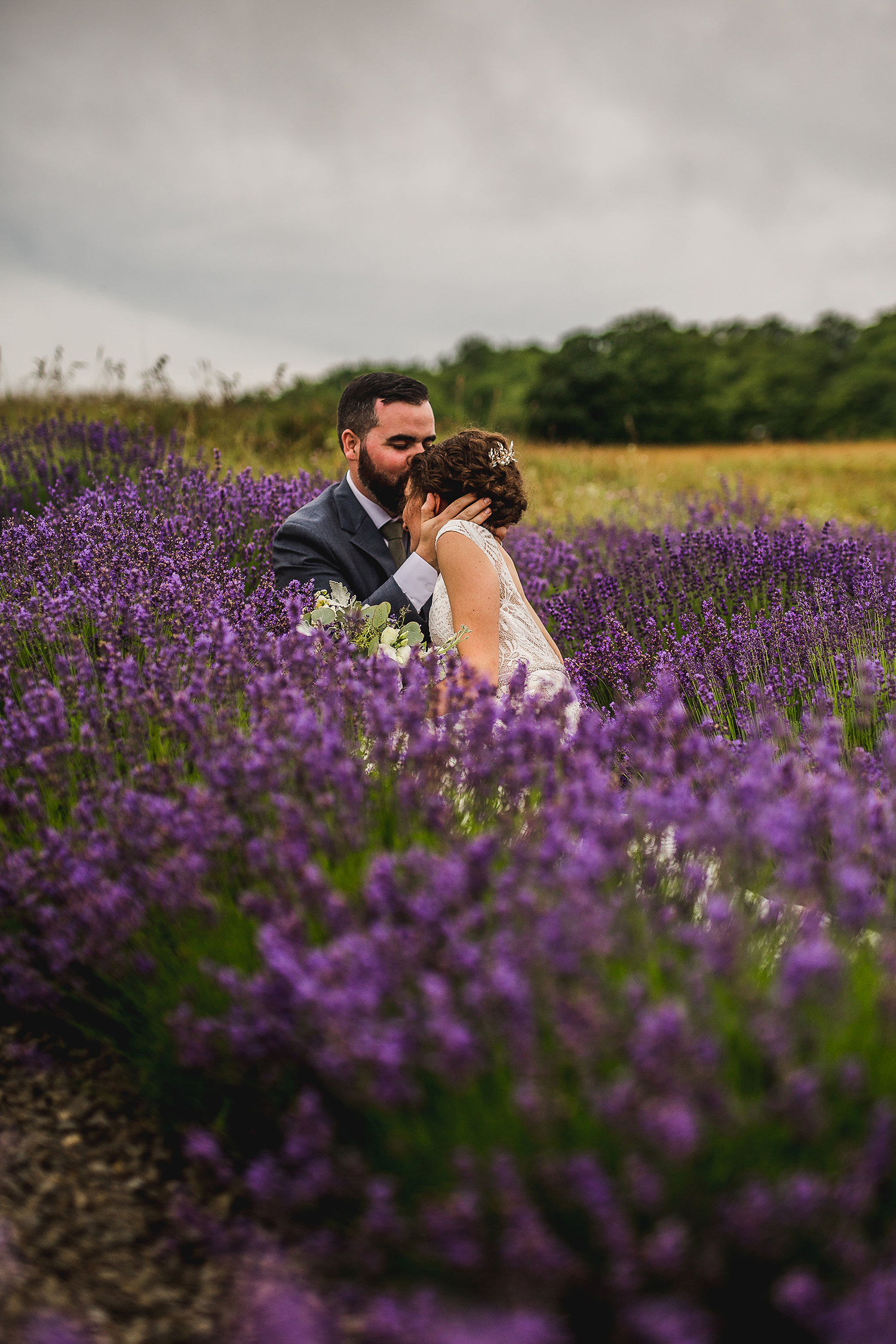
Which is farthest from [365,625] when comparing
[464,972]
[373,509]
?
[464,972]

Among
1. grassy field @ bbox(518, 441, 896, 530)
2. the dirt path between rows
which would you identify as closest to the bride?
the dirt path between rows

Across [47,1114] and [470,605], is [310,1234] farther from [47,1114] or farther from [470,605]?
[470,605]

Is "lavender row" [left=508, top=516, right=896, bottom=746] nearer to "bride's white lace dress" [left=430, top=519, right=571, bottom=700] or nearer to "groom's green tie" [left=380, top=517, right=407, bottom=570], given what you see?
"bride's white lace dress" [left=430, top=519, right=571, bottom=700]

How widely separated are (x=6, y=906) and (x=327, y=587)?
190 cm

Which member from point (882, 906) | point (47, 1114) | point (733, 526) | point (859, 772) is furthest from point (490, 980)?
point (733, 526)

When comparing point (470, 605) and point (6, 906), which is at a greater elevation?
point (470, 605)

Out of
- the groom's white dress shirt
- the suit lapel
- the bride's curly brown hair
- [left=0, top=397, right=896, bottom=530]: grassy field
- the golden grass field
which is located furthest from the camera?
the golden grass field

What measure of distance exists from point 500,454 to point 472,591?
0.58 metres

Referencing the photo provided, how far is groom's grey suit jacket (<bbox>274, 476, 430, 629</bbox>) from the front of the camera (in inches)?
139

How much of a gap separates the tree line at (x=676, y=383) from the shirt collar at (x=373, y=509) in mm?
20434

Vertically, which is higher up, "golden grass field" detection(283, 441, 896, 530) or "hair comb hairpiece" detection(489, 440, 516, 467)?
"golden grass field" detection(283, 441, 896, 530)

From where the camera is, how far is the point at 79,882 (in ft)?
5.35

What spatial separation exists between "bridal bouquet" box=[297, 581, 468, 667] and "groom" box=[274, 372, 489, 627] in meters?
0.44

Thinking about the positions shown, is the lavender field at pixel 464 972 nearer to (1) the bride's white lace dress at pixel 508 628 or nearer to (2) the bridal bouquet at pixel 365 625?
(2) the bridal bouquet at pixel 365 625
